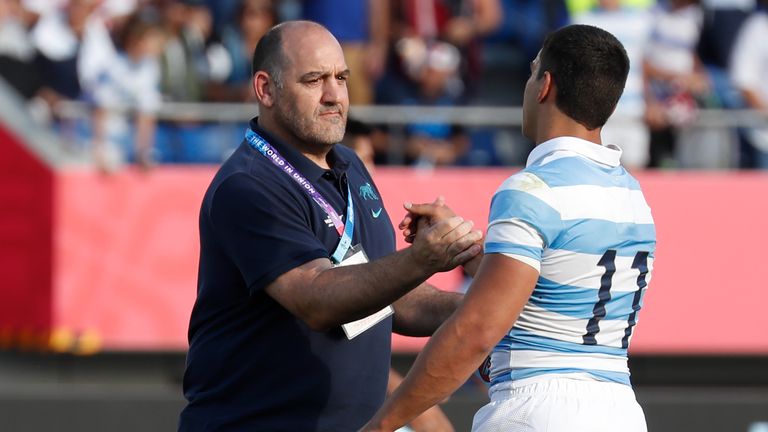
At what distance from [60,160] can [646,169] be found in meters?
4.52

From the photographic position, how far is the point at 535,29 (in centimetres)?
1120

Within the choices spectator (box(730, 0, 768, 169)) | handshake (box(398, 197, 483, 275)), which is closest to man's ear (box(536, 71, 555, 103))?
handshake (box(398, 197, 483, 275))

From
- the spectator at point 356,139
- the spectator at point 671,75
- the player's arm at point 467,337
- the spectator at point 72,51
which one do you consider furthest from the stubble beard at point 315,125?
the spectator at point 671,75

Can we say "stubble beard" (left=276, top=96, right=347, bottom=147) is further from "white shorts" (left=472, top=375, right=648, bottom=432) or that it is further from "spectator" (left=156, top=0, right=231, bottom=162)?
"spectator" (left=156, top=0, right=231, bottom=162)

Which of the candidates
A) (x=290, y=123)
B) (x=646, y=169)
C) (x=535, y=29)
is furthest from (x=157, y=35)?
(x=290, y=123)

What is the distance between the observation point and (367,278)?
396 cm

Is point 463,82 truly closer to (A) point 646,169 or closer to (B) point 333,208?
(A) point 646,169

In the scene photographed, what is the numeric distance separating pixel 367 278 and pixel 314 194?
0.50 m

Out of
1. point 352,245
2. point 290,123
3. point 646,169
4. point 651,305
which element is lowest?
point 651,305

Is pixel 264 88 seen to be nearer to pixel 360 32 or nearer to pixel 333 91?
pixel 333 91

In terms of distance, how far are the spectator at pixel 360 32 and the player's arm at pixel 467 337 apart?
6856 millimetres

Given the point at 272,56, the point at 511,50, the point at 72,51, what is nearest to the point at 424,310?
the point at 272,56

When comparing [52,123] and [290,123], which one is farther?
[52,123]

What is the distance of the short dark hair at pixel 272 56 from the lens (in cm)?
446
